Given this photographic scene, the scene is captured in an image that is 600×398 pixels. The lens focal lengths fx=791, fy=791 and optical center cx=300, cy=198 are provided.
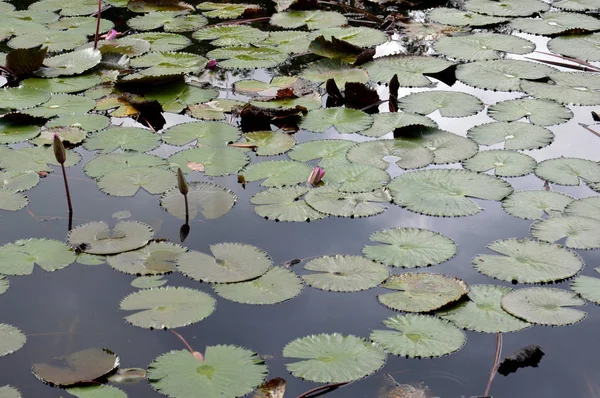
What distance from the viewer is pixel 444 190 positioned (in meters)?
3.30

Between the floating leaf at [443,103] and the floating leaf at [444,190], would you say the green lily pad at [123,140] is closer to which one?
the floating leaf at [444,190]

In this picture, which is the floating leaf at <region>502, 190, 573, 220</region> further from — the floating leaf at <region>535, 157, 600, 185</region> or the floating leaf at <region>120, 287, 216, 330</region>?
the floating leaf at <region>120, 287, 216, 330</region>

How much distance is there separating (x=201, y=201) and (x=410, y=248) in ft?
2.94

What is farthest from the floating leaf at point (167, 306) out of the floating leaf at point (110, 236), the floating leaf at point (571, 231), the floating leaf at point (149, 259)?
the floating leaf at point (571, 231)

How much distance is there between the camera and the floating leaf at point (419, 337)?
240 cm

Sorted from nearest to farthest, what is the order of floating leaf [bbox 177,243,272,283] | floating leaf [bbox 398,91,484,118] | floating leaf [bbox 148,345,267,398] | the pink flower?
floating leaf [bbox 148,345,267,398] → floating leaf [bbox 177,243,272,283] → the pink flower → floating leaf [bbox 398,91,484,118]

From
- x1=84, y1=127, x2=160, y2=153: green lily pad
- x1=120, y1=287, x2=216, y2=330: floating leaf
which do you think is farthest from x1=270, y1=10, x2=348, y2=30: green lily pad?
x1=120, y1=287, x2=216, y2=330: floating leaf

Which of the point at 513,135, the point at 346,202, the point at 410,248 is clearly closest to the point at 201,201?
the point at 346,202

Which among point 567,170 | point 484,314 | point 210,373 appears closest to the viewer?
point 210,373

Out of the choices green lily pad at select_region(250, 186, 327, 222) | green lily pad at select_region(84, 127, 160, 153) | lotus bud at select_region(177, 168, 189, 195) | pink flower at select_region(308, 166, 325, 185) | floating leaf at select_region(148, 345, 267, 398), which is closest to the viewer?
floating leaf at select_region(148, 345, 267, 398)

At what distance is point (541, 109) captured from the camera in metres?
4.02

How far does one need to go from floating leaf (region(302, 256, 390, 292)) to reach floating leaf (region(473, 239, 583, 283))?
0.38 m

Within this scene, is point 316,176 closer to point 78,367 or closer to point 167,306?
point 167,306

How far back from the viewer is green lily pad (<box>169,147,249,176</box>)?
350 centimetres
